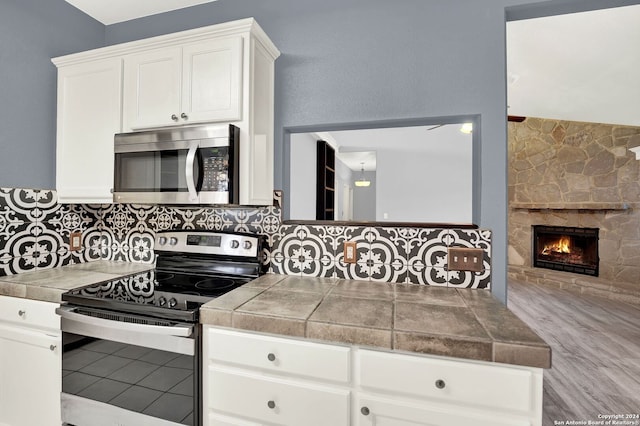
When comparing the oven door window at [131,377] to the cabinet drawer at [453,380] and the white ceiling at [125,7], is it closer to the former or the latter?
the cabinet drawer at [453,380]

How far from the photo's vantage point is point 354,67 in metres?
1.65

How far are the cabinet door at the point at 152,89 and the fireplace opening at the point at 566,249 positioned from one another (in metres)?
6.28

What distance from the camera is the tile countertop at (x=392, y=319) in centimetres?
89

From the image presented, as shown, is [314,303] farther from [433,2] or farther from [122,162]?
[433,2]

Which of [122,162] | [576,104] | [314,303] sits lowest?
[314,303]

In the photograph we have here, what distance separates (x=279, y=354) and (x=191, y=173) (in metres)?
0.94

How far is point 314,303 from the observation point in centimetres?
122

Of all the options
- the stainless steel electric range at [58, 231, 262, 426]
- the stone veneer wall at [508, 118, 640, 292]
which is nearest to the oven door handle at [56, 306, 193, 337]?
the stainless steel electric range at [58, 231, 262, 426]

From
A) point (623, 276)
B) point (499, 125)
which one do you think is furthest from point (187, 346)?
→ point (623, 276)

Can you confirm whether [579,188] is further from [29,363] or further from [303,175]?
[29,363]

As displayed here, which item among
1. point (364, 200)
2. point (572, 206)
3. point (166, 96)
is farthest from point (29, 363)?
point (364, 200)

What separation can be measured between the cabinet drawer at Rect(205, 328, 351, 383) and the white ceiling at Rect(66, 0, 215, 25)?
2045 millimetres

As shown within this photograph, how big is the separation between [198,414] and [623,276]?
19.9 ft

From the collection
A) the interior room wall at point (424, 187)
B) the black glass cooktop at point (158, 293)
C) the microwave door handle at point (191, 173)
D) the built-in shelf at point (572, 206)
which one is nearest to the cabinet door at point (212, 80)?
the microwave door handle at point (191, 173)
